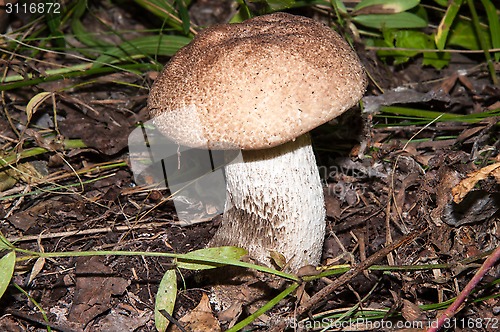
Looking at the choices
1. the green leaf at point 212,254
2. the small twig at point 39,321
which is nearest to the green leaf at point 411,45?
A: the green leaf at point 212,254

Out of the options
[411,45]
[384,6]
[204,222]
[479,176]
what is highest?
[384,6]

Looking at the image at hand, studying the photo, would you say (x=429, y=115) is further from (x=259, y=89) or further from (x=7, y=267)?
(x=7, y=267)

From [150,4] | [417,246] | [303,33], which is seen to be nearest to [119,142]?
[150,4]

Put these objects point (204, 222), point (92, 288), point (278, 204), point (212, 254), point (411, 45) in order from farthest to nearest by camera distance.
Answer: point (411, 45) < point (204, 222) < point (92, 288) < point (278, 204) < point (212, 254)

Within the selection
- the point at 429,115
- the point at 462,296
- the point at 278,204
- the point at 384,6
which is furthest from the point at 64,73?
the point at 462,296

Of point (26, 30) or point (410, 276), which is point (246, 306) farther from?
point (26, 30)

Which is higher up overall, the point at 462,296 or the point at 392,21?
the point at 392,21
